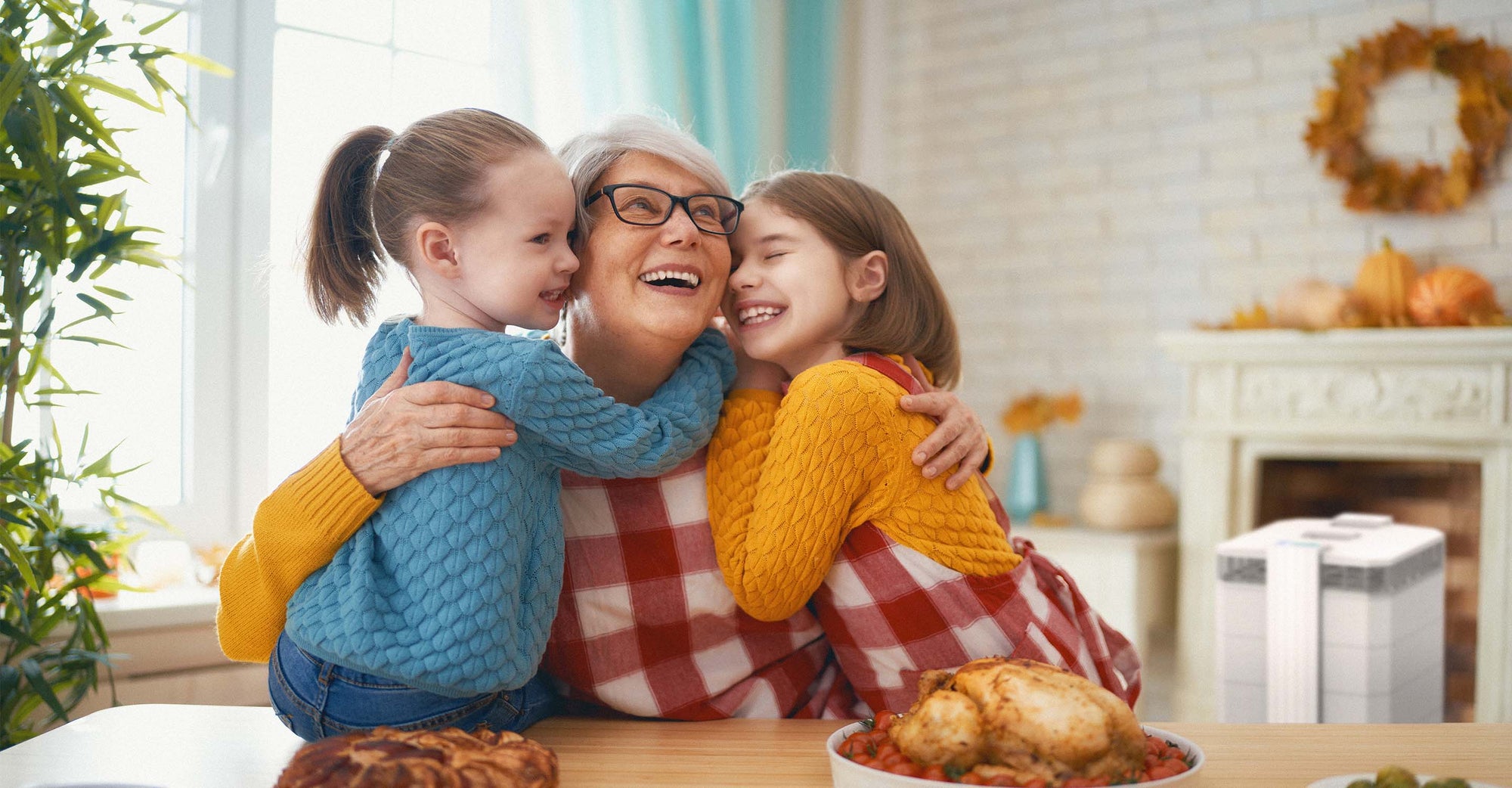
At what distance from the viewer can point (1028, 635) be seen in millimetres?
1548

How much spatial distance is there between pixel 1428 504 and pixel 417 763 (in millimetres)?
3889

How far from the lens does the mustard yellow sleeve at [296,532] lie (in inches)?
50.9

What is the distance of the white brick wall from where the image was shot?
394cm

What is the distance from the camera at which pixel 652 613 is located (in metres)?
1.57

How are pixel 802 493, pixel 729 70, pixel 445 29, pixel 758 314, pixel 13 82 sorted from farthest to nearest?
1. pixel 729 70
2. pixel 445 29
3. pixel 13 82
4. pixel 758 314
5. pixel 802 493

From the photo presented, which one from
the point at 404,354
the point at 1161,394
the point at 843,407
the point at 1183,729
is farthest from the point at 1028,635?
the point at 1161,394

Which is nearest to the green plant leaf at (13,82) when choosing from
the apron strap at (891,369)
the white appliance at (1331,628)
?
the apron strap at (891,369)

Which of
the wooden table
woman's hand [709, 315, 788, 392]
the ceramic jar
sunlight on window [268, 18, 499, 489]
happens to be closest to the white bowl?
the wooden table

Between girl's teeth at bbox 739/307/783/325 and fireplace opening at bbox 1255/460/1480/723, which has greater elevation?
girl's teeth at bbox 739/307/783/325

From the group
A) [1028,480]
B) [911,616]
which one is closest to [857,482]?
[911,616]

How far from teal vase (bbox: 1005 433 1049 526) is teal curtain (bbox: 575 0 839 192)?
131cm

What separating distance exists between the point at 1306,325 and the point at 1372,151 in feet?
2.21

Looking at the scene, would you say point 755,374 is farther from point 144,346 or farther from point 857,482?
point 144,346

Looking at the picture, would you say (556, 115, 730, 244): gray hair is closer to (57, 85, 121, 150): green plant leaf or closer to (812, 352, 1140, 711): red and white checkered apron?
(812, 352, 1140, 711): red and white checkered apron
